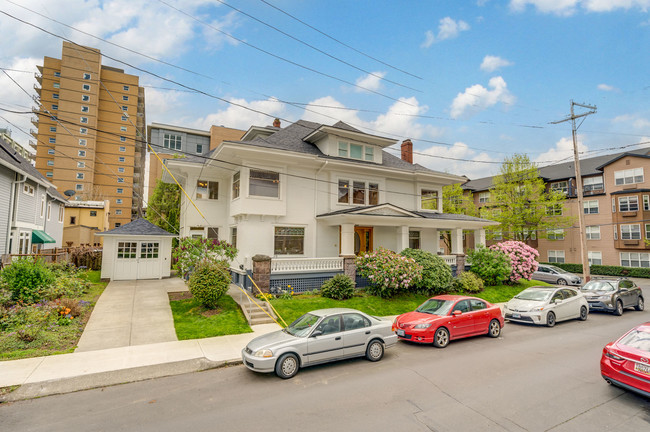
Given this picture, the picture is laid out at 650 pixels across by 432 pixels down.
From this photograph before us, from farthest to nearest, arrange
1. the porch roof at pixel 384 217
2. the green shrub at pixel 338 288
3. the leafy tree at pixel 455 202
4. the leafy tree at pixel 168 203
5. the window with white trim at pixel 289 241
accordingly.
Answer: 1. the leafy tree at pixel 455 202
2. the leafy tree at pixel 168 203
3. the window with white trim at pixel 289 241
4. the porch roof at pixel 384 217
5. the green shrub at pixel 338 288

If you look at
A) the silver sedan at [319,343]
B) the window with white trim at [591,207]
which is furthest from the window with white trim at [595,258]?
the silver sedan at [319,343]

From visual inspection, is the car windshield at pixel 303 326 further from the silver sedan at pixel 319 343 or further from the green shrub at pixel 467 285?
the green shrub at pixel 467 285

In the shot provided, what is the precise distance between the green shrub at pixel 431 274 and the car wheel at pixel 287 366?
1098cm

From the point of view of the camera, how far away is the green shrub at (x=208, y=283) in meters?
12.5

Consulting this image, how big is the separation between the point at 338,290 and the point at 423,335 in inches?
232

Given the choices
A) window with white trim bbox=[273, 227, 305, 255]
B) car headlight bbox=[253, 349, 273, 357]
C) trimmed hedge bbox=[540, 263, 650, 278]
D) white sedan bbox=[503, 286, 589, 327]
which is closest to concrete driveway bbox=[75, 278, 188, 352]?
car headlight bbox=[253, 349, 273, 357]

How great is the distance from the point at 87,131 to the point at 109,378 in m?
66.4

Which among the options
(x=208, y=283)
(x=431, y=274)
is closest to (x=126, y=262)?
(x=208, y=283)

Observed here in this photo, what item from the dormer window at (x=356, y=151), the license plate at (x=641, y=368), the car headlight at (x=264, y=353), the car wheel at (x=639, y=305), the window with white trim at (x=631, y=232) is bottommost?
the car wheel at (x=639, y=305)

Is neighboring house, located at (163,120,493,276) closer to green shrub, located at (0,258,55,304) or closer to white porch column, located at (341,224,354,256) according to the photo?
white porch column, located at (341,224,354,256)

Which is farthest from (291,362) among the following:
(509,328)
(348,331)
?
(509,328)

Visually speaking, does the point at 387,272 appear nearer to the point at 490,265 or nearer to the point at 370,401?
the point at 490,265

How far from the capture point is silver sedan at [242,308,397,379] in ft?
24.9

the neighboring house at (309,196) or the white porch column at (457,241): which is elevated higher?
the neighboring house at (309,196)
